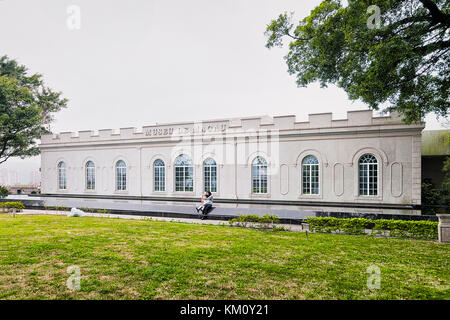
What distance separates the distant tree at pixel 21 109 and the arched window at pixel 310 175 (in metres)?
26.1

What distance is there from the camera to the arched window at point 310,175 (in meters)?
18.0

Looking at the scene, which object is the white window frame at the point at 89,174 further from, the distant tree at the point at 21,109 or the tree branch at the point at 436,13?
the tree branch at the point at 436,13

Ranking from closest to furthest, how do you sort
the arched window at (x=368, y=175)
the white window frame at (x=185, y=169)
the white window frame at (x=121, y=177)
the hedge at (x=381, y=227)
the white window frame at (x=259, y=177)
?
1. the hedge at (x=381, y=227)
2. the arched window at (x=368, y=175)
3. the white window frame at (x=259, y=177)
4. the white window frame at (x=185, y=169)
5. the white window frame at (x=121, y=177)

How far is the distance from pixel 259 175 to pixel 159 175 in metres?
9.19

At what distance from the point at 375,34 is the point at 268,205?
1250 cm

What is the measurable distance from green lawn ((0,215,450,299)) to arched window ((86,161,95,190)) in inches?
618

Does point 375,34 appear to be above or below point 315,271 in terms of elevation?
above

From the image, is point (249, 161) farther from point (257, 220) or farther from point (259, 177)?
point (257, 220)

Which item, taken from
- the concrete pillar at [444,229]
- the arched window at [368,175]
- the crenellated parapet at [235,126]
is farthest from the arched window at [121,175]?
the concrete pillar at [444,229]

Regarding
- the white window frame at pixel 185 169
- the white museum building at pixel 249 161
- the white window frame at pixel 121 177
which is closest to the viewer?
the white museum building at pixel 249 161
